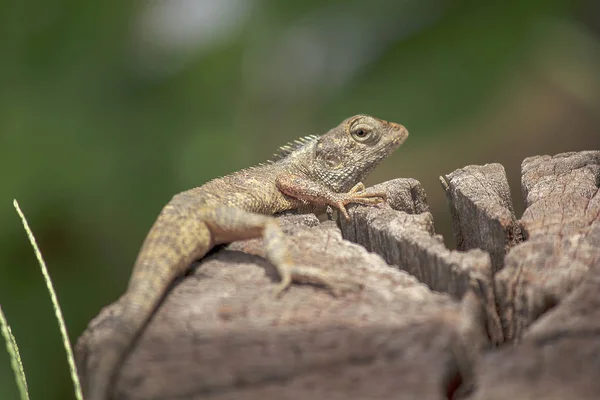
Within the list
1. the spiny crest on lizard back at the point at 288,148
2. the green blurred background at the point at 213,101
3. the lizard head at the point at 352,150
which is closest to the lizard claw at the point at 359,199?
the lizard head at the point at 352,150

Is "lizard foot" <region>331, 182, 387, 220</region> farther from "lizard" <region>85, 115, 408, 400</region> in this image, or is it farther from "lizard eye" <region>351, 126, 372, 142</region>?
"lizard eye" <region>351, 126, 372, 142</region>

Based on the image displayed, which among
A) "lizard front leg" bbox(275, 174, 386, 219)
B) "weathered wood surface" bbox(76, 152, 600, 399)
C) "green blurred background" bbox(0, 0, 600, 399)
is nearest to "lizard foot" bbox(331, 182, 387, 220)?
"lizard front leg" bbox(275, 174, 386, 219)

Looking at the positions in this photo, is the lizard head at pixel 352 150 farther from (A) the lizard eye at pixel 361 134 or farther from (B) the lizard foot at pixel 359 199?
(B) the lizard foot at pixel 359 199

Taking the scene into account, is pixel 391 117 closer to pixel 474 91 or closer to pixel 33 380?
pixel 474 91

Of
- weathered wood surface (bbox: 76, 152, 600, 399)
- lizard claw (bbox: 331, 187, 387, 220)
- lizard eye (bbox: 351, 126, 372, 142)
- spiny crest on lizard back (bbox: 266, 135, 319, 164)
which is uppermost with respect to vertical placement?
lizard eye (bbox: 351, 126, 372, 142)

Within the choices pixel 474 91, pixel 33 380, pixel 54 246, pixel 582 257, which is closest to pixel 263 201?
pixel 582 257
